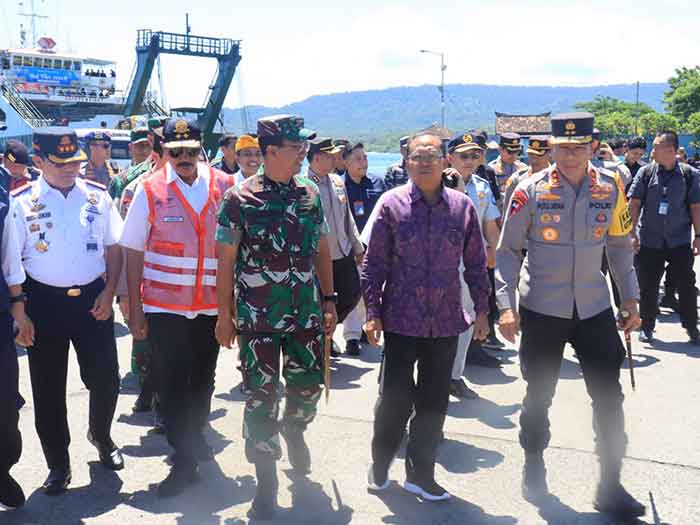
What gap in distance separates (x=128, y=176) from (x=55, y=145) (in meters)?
1.87

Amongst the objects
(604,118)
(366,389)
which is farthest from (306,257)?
(604,118)

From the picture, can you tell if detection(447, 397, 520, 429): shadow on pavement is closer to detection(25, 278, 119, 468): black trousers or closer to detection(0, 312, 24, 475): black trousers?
detection(25, 278, 119, 468): black trousers

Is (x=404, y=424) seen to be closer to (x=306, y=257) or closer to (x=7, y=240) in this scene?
(x=306, y=257)

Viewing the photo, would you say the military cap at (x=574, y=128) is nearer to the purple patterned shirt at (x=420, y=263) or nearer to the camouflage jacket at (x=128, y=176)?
the purple patterned shirt at (x=420, y=263)

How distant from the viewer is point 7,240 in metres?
3.83

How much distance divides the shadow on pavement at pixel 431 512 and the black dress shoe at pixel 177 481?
3.55ft

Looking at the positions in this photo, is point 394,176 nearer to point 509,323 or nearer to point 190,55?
point 509,323

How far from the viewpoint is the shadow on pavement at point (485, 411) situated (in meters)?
5.25

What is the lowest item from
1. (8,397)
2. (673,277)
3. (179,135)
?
(673,277)

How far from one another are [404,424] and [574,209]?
1.47 meters

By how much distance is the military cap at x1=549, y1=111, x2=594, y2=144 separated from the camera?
3768mm

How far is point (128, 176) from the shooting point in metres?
5.96

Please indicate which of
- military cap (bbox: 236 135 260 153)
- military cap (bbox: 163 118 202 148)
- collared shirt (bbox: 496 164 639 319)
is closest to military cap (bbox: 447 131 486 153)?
collared shirt (bbox: 496 164 639 319)

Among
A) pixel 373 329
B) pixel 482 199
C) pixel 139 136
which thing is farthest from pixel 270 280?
pixel 139 136
